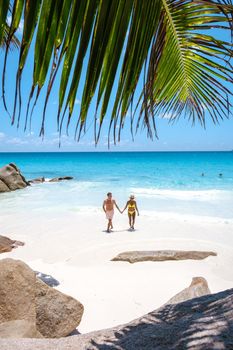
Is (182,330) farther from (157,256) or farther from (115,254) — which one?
(115,254)

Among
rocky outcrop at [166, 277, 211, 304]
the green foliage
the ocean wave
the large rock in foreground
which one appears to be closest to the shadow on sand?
the green foliage

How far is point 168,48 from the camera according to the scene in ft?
4.65

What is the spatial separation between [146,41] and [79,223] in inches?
547

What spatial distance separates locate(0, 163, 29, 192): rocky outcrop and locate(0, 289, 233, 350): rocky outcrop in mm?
25908

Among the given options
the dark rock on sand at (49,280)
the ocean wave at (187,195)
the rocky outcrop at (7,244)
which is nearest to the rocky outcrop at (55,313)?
the dark rock on sand at (49,280)

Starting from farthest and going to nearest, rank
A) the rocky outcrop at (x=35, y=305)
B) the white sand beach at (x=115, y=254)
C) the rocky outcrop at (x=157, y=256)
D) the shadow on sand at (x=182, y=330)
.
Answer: the rocky outcrop at (x=157, y=256) → the white sand beach at (x=115, y=254) → the rocky outcrop at (x=35, y=305) → the shadow on sand at (x=182, y=330)

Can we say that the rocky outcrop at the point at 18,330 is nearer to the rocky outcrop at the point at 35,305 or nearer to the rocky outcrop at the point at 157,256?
the rocky outcrop at the point at 35,305

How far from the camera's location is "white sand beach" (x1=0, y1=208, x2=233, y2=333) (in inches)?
254

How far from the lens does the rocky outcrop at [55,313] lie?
15.5ft

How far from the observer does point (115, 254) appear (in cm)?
976

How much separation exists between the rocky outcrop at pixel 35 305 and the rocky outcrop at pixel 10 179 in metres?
23.2

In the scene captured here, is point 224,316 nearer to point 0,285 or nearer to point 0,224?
point 0,285

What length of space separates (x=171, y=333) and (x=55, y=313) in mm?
3142

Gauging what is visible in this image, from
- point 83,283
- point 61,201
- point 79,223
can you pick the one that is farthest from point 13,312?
point 61,201
